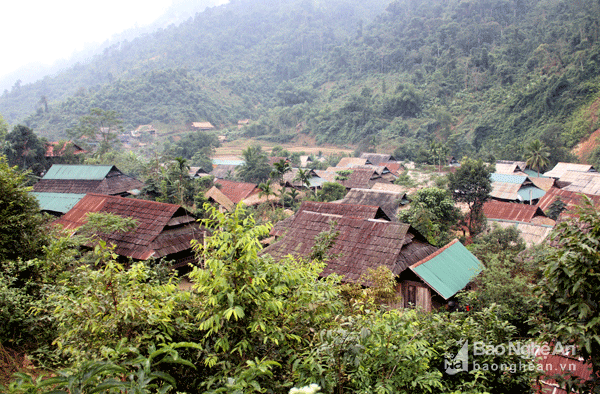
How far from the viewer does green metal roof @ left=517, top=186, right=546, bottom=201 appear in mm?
29464

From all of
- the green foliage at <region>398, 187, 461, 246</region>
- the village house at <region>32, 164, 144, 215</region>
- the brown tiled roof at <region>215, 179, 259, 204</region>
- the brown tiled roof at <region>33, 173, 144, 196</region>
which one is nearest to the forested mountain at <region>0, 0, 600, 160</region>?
the green foliage at <region>398, 187, 461, 246</region>

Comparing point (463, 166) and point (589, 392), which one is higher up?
point (589, 392)

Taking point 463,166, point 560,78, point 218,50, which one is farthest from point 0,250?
point 218,50

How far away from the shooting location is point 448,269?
40.2 feet

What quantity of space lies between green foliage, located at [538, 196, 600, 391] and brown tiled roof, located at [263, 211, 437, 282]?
6704 millimetres

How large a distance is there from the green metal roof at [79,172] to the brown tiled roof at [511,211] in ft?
85.9

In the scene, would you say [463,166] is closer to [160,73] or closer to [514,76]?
[514,76]

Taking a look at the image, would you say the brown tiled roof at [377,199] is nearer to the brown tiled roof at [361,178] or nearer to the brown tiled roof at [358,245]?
the brown tiled roof at [361,178]

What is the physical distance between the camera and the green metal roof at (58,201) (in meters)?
21.1

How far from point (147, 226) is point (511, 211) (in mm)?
23489

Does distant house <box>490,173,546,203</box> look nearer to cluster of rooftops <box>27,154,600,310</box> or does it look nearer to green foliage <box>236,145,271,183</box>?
cluster of rooftops <box>27,154,600,310</box>

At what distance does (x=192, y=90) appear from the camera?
3492 inches

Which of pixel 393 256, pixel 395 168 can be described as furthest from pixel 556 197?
pixel 393 256

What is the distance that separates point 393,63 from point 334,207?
79474mm
